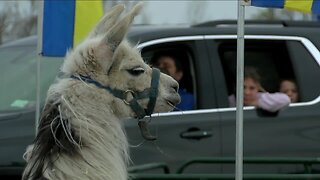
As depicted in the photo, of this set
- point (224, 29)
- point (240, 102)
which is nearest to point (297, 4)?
point (240, 102)

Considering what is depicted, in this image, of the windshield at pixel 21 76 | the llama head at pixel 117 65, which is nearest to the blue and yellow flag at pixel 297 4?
the llama head at pixel 117 65

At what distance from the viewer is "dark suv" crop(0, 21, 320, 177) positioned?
6544 millimetres

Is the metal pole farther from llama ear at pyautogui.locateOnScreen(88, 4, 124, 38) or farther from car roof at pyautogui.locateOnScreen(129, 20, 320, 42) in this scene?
car roof at pyautogui.locateOnScreen(129, 20, 320, 42)

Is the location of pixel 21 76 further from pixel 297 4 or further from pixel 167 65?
pixel 297 4

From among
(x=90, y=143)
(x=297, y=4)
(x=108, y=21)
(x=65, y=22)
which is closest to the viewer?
(x=90, y=143)

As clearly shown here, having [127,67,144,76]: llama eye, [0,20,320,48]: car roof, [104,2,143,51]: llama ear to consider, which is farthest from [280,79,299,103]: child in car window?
Result: [104,2,143,51]: llama ear

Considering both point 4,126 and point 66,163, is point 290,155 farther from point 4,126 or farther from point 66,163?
point 66,163

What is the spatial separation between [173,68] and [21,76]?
1244 millimetres

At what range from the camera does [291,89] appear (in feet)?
23.0

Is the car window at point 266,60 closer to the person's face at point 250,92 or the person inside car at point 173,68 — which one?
the person's face at point 250,92

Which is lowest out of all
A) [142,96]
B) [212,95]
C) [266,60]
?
[142,96]

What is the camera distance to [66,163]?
11.6ft

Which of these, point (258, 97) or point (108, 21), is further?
point (258, 97)

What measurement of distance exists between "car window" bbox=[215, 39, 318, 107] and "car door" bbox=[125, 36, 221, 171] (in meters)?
0.25
